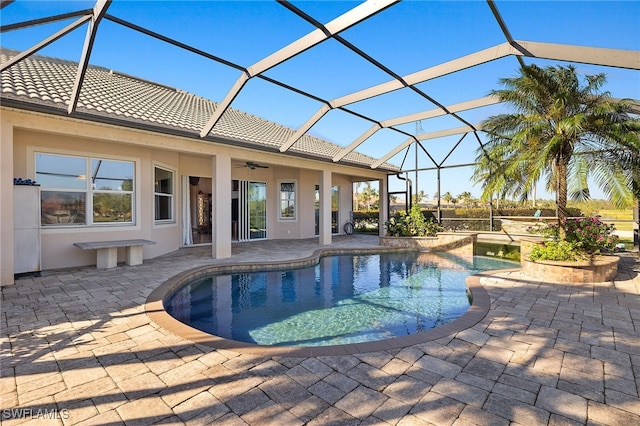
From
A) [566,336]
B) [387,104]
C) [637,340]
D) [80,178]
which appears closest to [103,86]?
[80,178]

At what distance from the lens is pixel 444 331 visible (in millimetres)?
4070

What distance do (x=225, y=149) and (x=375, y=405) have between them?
29.3 feet

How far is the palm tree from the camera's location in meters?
7.50

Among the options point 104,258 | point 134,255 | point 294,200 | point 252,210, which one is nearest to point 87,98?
point 104,258

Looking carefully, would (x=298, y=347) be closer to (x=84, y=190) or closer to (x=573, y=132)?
(x=84, y=190)

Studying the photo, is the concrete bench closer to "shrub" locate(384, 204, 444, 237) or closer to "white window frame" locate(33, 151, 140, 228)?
"white window frame" locate(33, 151, 140, 228)

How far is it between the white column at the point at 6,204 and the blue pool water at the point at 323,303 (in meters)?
3.40

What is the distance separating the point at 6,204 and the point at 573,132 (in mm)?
13285

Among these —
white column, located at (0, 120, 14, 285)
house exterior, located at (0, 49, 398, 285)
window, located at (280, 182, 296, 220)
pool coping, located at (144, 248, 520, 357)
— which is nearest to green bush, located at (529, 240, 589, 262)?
pool coping, located at (144, 248, 520, 357)

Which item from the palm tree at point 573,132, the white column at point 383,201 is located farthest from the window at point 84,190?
the white column at point 383,201

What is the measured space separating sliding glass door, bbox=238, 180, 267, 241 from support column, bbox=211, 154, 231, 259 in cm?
463

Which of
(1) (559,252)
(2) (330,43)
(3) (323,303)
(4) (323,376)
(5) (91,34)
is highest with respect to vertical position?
(2) (330,43)

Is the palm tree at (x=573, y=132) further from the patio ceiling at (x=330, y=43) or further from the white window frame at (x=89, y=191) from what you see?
the white window frame at (x=89, y=191)

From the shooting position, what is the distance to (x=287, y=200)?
15.8m
